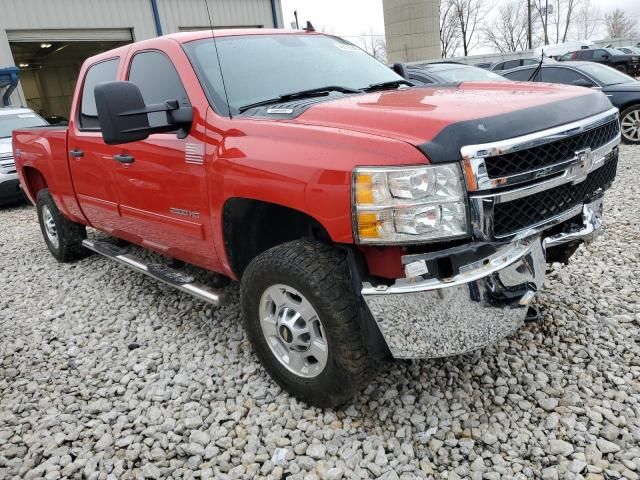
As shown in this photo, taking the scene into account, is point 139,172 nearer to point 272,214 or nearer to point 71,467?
point 272,214

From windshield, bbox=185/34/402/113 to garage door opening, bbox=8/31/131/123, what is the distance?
19.5 metres

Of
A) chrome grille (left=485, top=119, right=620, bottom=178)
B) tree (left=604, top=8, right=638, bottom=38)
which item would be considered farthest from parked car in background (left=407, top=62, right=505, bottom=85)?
tree (left=604, top=8, right=638, bottom=38)

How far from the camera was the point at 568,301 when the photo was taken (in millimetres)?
3469

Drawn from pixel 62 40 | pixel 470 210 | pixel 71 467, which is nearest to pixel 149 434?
pixel 71 467

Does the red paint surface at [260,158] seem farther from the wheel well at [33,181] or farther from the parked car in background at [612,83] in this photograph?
the parked car in background at [612,83]

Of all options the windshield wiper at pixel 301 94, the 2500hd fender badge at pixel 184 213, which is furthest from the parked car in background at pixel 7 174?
the windshield wiper at pixel 301 94

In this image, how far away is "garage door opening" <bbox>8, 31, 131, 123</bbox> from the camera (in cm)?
2150

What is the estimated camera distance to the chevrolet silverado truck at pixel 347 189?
2.04 m

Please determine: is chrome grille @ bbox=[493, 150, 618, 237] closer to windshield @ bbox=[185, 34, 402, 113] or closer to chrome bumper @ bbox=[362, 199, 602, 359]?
chrome bumper @ bbox=[362, 199, 602, 359]

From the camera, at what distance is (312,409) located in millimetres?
2623

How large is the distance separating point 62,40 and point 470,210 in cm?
1645

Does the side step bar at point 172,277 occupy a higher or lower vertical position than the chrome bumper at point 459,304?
lower

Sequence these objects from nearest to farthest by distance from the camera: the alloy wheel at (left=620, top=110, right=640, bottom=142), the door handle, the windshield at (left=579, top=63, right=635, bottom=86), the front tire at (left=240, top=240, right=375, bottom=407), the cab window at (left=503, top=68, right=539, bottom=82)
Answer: the front tire at (left=240, top=240, right=375, bottom=407), the door handle, the alloy wheel at (left=620, top=110, right=640, bottom=142), the windshield at (left=579, top=63, right=635, bottom=86), the cab window at (left=503, top=68, right=539, bottom=82)

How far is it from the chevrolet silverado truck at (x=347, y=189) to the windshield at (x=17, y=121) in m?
7.73
